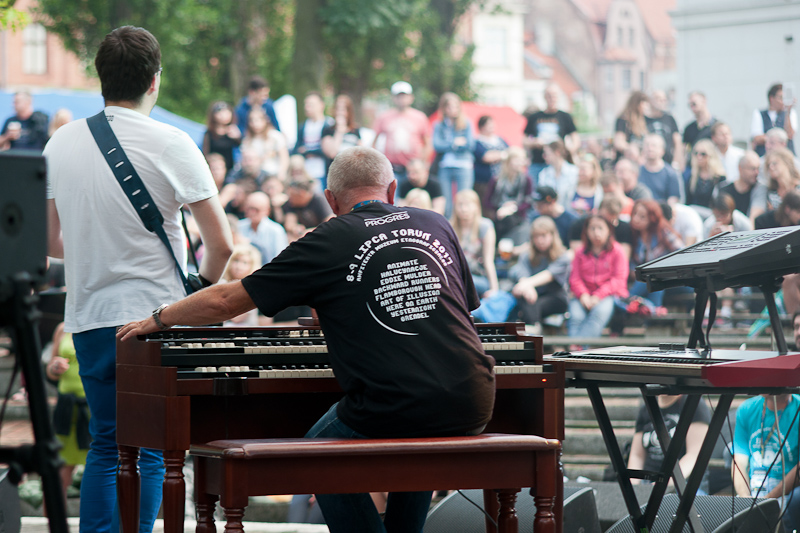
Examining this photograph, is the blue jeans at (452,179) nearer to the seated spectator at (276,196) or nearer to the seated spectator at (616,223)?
the seated spectator at (276,196)

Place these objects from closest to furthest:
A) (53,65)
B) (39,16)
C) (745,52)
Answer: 1. (745,52)
2. (39,16)
3. (53,65)

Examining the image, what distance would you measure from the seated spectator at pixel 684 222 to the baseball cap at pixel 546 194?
1.23 metres

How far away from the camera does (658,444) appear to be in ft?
21.4

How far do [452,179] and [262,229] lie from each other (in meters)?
2.35

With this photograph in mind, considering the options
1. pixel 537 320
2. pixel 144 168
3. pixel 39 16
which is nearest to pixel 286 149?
pixel 537 320

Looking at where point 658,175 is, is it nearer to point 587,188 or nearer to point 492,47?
point 587,188

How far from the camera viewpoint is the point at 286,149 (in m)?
12.0

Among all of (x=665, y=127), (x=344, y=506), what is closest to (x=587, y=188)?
(x=665, y=127)

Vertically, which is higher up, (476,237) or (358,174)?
(358,174)

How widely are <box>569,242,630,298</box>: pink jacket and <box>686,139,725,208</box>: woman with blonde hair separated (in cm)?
128

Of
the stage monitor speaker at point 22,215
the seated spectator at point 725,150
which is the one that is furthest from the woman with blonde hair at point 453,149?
the stage monitor speaker at point 22,215

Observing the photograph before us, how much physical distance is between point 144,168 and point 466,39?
23.3 metres

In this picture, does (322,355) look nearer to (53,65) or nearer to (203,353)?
(203,353)

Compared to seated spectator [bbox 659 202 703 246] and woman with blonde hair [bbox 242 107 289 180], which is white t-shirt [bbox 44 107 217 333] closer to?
seated spectator [bbox 659 202 703 246]
